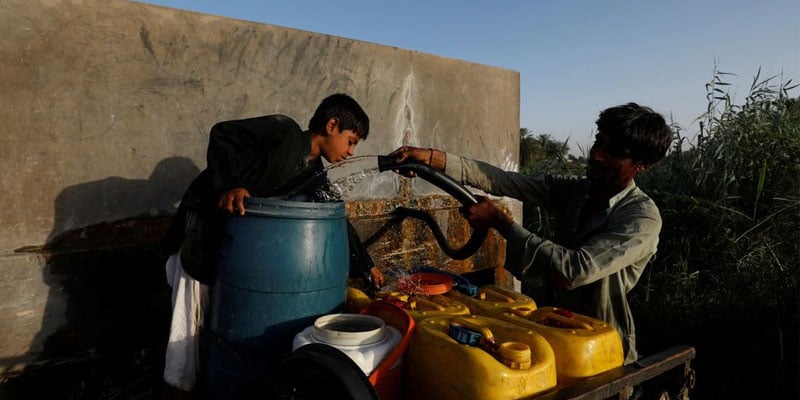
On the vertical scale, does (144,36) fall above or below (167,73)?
above

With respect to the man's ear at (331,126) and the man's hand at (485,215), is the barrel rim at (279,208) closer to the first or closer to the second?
the man's hand at (485,215)

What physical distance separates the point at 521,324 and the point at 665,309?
13.5ft

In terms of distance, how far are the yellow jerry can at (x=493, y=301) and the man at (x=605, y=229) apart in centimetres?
17

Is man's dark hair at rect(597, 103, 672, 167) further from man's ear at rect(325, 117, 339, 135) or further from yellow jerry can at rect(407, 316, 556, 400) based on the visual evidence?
man's ear at rect(325, 117, 339, 135)

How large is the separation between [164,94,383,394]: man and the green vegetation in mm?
3747

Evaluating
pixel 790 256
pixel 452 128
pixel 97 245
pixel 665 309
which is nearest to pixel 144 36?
pixel 97 245

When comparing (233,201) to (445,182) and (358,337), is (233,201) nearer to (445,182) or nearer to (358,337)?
(358,337)

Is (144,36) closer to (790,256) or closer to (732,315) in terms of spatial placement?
(732,315)

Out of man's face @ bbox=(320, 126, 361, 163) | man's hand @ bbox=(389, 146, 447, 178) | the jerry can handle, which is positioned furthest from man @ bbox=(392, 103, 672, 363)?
man's face @ bbox=(320, 126, 361, 163)

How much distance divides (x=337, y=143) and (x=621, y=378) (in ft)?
5.89

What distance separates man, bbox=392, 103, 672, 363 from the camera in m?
1.91

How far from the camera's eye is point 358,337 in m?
1.59

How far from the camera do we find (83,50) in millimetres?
2457

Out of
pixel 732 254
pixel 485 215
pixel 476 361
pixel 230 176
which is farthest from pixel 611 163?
pixel 732 254
